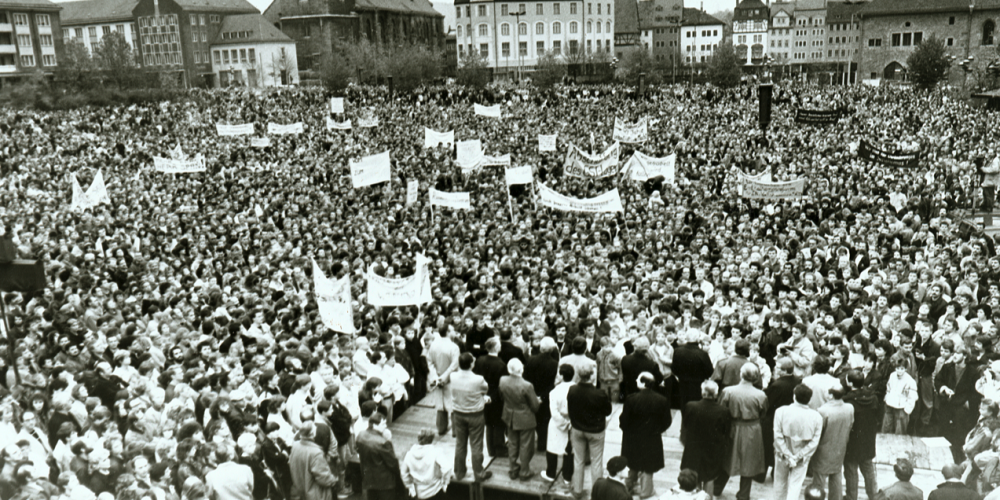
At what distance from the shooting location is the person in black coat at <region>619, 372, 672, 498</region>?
7.14m

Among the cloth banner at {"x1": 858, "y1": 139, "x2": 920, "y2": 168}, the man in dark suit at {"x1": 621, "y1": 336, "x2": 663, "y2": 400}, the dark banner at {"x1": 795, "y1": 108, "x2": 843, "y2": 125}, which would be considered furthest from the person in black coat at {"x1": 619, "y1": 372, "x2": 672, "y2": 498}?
the dark banner at {"x1": 795, "y1": 108, "x2": 843, "y2": 125}

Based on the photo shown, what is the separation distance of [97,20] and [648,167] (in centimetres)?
9114

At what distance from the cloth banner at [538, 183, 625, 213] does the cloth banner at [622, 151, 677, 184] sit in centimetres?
376

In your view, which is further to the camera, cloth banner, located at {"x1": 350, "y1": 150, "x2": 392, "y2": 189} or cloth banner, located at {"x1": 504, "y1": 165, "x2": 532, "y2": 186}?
cloth banner, located at {"x1": 350, "y1": 150, "x2": 392, "y2": 189}

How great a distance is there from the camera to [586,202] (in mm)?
16203

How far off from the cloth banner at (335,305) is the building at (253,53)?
256ft

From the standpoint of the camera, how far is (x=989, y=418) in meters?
6.84

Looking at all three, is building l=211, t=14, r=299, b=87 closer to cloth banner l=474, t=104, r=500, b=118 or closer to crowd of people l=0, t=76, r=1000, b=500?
cloth banner l=474, t=104, r=500, b=118

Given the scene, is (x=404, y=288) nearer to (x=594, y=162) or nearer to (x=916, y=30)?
(x=594, y=162)

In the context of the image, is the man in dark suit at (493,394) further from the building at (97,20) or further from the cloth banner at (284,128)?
the building at (97,20)

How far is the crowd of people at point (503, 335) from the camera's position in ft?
23.1

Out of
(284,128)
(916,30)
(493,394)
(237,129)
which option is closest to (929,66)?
(916,30)

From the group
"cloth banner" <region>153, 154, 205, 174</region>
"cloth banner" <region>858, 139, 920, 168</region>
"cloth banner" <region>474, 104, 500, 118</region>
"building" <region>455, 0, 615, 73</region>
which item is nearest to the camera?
"cloth banner" <region>858, 139, 920, 168</region>

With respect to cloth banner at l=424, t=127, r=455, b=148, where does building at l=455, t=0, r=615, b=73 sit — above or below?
above
